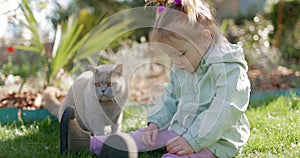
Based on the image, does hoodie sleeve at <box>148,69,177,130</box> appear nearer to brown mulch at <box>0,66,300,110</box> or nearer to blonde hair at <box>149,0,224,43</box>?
blonde hair at <box>149,0,224,43</box>

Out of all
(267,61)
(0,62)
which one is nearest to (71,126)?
(267,61)

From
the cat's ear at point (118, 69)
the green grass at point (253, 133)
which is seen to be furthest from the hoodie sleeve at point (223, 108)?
the cat's ear at point (118, 69)

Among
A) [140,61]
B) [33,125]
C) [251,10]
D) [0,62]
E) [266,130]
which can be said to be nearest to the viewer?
[266,130]

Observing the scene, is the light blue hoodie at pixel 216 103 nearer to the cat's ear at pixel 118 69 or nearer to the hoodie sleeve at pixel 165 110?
the hoodie sleeve at pixel 165 110

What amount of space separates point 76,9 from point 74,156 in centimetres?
786

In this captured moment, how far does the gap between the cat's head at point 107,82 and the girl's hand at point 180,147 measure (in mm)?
825

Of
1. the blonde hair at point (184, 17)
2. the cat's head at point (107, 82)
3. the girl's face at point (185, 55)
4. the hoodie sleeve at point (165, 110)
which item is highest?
the blonde hair at point (184, 17)

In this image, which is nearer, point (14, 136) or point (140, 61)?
point (14, 136)

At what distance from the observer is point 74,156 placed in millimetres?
2037

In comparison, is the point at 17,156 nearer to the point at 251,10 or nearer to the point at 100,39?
the point at 100,39

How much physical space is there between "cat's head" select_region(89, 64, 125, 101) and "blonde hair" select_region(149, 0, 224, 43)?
763 millimetres

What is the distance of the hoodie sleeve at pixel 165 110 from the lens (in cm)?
222

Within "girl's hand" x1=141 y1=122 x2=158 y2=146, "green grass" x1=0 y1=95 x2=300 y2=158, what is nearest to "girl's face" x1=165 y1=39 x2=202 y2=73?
"girl's hand" x1=141 y1=122 x2=158 y2=146

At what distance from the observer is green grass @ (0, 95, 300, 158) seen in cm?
208
